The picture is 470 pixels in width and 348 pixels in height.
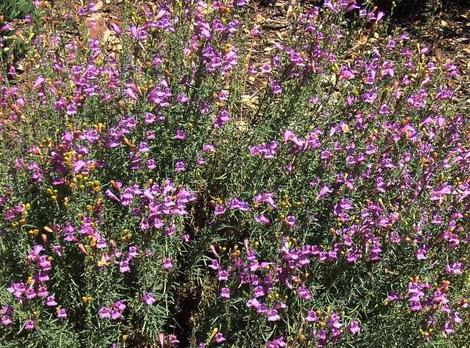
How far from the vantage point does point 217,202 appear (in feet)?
11.6

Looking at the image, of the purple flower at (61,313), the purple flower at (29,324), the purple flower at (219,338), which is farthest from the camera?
the purple flower at (219,338)

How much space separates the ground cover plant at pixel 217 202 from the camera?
3238mm

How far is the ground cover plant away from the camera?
324 cm

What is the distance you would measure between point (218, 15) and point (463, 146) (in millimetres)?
2217

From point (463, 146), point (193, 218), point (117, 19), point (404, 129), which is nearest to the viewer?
point (404, 129)

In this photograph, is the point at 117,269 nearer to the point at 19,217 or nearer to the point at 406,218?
the point at 19,217

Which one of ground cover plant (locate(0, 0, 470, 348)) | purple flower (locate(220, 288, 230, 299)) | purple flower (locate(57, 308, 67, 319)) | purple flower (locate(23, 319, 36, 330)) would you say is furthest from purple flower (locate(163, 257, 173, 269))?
purple flower (locate(23, 319, 36, 330))

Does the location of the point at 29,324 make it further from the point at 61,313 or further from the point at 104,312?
the point at 104,312

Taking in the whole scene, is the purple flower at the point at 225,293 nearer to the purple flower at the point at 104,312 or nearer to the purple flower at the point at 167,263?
the purple flower at the point at 167,263

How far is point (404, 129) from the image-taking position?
3.83 metres

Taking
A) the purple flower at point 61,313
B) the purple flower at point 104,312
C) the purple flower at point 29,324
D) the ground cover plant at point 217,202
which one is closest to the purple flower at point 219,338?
the ground cover plant at point 217,202

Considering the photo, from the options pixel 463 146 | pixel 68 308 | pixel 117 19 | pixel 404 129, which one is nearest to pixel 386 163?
pixel 404 129

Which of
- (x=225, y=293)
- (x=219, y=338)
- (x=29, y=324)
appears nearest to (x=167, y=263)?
→ (x=225, y=293)

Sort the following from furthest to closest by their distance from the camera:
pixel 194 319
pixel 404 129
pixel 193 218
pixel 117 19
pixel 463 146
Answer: pixel 117 19, pixel 463 146, pixel 193 218, pixel 404 129, pixel 194 319
